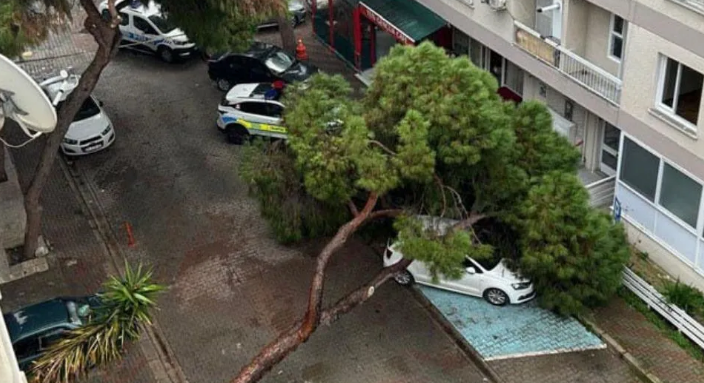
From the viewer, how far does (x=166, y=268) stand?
22.0 metres

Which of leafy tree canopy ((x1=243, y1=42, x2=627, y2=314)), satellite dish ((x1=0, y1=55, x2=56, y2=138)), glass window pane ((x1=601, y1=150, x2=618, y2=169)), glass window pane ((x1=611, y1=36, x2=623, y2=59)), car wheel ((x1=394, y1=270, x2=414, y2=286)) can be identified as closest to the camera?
satellite dish ((x1=0, y1=55, x2=56, y2=138))

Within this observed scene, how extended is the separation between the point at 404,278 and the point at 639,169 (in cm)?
582

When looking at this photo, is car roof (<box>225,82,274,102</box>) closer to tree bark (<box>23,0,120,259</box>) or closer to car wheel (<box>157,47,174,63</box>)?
car wheel (<box>157,47,174,63</box>)

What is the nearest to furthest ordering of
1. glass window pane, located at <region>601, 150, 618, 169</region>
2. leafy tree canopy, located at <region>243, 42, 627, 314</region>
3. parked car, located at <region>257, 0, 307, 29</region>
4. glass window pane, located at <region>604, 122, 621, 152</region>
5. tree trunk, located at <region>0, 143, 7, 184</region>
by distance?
leafy tree canopy, located at <region>243, 42, 627, 314</region>, glass window pane, located at <region>604, 122, 621, 152</region>, glass window pane, located at <region>601, 150, 618, 169</region>, tree trunk, located at <region>0, 143, 7, 184</region>, parked car, located at <region>257, 0, 307, 29</region>

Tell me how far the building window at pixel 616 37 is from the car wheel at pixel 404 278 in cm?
691

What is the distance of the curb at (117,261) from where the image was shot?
19047 millimetres

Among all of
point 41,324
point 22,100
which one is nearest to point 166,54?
point 41,324

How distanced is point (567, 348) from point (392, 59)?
7057mm

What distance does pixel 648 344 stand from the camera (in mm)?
18984

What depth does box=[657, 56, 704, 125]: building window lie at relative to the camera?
18.3 meters

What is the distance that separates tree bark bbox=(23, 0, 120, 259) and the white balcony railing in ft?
32.6

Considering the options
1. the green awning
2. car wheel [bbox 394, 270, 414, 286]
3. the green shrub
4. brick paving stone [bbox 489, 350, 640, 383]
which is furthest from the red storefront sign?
brick paving stone [bbox 489, 350, 640, 383]

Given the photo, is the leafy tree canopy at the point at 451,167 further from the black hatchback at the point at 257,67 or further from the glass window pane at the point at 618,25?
the black hatchback at the point at 257,67

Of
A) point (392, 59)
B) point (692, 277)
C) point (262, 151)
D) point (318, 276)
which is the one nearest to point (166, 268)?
point (262, 151)
